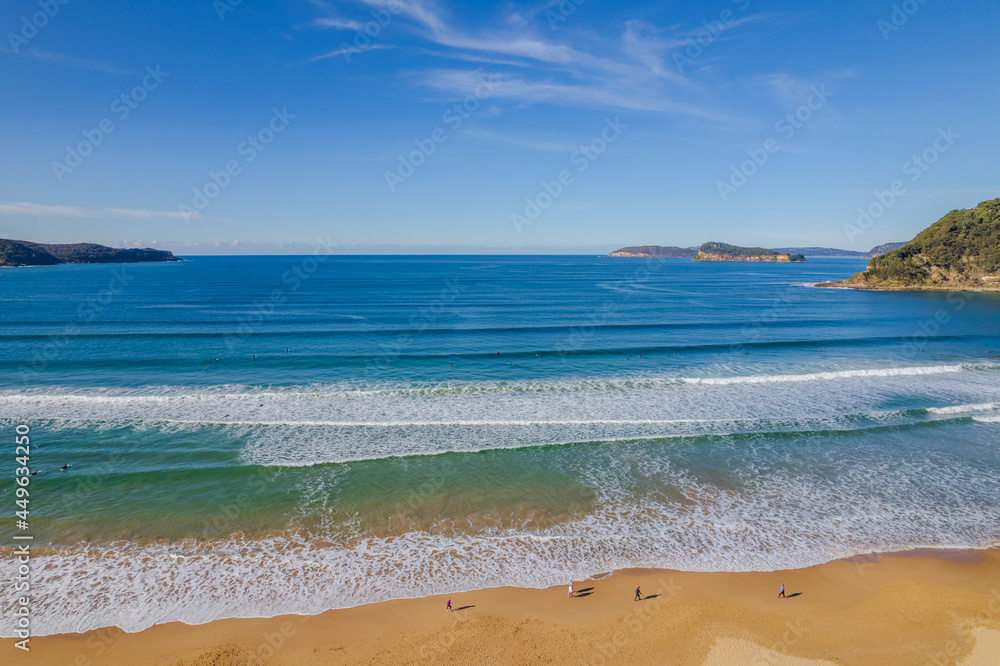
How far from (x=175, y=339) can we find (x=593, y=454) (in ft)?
104

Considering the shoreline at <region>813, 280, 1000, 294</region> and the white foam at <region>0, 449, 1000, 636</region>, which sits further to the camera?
the shoreline at <region>813, 280, 1000, 294</region>

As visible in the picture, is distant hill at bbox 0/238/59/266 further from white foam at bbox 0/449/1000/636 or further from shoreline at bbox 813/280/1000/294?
shoreline at bbox 813/280/1000/294

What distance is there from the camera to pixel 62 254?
6324 inches

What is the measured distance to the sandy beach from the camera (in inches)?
365

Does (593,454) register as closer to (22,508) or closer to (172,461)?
(172,461)

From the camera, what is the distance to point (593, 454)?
17.5 metres

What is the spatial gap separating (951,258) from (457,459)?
300 ft

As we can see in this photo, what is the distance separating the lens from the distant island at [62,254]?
449 feet

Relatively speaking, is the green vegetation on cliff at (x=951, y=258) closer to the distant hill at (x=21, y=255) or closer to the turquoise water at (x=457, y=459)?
the turquoise water at (x=457, y=459)

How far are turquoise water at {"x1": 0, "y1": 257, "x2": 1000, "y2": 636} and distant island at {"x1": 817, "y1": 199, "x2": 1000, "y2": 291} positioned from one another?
160 feet

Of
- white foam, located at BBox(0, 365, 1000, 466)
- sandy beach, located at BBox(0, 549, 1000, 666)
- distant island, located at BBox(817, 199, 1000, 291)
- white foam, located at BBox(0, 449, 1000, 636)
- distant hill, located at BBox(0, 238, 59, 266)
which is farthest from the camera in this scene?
distant hill, located at BBox(0, 238, 59, 266)

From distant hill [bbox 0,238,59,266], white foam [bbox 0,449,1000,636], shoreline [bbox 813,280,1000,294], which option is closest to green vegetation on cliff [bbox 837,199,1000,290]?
shoreline [bbox 813,280,1000,294]

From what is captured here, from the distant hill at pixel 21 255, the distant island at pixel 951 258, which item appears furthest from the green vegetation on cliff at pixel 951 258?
the distant hill at pixel 21 255

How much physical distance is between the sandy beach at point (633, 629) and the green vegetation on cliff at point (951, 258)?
84417mm
